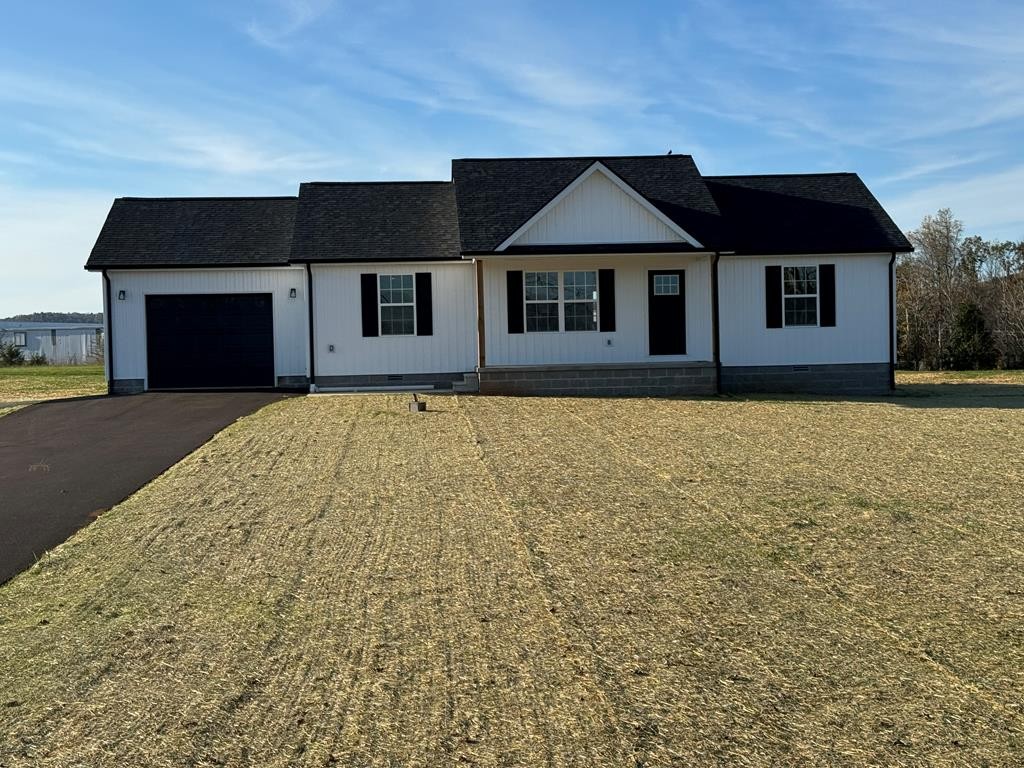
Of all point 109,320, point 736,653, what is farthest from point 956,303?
point 736,653

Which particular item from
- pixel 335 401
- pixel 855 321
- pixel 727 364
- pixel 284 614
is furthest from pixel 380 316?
pixel 284 614

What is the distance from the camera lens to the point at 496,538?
841 cm

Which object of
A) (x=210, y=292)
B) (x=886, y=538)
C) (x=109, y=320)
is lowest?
(x=886, y=538)

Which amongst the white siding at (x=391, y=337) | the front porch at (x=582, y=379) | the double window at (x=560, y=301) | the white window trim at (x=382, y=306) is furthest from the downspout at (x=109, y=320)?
the double window at (x=560, y=301)

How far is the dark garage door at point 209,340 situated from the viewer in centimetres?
2216

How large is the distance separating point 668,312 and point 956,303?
80.8ft

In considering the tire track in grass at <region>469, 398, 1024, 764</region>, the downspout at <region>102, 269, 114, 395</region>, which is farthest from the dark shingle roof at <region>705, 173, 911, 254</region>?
the tire track in grass at <region>469, 398, 1024, 764</region>

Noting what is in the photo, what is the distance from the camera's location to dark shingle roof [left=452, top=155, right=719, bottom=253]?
20.9 meters

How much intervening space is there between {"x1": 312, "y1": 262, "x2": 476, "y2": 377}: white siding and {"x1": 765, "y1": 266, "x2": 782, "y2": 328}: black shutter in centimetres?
663

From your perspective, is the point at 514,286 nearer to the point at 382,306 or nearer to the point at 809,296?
the point at 382,306

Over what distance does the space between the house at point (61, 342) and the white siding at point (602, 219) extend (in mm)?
31797

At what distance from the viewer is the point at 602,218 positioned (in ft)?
67.4

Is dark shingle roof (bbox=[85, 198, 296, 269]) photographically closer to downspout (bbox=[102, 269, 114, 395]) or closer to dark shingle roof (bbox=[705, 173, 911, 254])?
downspout (bbox=[102, 269, 114, 395])

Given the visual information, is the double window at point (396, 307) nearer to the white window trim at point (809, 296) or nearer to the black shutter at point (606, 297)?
the black shutter at point (606, 297)
